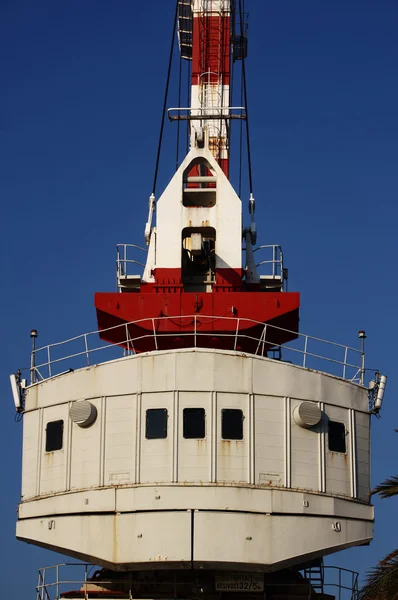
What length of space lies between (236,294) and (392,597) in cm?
1401

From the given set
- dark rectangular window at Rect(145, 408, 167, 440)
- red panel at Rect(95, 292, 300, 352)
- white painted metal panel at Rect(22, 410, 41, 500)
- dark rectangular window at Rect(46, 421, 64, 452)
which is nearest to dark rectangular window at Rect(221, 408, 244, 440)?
dark rectangular window at Rect(145, 408, 167, 440)

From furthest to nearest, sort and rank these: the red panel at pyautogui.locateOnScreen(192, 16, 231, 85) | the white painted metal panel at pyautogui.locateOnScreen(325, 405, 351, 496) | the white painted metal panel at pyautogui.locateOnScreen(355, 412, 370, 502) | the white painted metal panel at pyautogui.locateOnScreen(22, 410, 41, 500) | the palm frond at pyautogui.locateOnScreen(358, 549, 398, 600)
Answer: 1. the red panel at pyautogui.locateOnScreen(192, 16, 231, 85)
2. the white painted metal panel at pyautogui.locateOnScreen(22, 410, 41, 500)
3. the white painted metal panel at pyautogui.locateOnScreen(355, 412, 370, 502)
4. the white painted metal panel at pyautogui.locateOnScreen(325, 405, 351, 496)
5. the palm frond at pyautogui.locateOnScreen(358, 549, 398, 600)

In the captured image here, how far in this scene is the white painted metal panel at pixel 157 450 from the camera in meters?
40.9

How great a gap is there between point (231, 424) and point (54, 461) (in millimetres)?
6261

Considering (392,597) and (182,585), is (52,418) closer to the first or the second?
(182,585)

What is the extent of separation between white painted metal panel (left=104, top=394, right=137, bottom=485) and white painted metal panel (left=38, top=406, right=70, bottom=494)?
185cm

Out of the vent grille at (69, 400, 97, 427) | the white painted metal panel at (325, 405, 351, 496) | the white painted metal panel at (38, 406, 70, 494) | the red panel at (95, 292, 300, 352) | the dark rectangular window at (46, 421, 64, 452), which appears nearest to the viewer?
the vent grille at (69, 400, 97, 427)

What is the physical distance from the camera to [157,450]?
41.2 metres

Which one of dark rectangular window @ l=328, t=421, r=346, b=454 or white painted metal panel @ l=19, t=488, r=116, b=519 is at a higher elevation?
dark rectangular window @ l=328, t=421, r=346, b=454

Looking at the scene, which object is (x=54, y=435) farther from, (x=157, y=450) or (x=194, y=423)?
(x=194, y=423)

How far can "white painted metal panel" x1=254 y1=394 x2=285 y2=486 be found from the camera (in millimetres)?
41281

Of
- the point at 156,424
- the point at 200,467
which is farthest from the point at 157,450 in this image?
the point at 200,467

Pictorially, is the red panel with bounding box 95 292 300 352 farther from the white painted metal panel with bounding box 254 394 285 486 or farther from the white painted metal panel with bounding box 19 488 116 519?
the white painted metal panel with bounding box 19 488 116 519

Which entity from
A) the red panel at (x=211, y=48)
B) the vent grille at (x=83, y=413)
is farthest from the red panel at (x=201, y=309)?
the red panel at (x=211, y=48)
